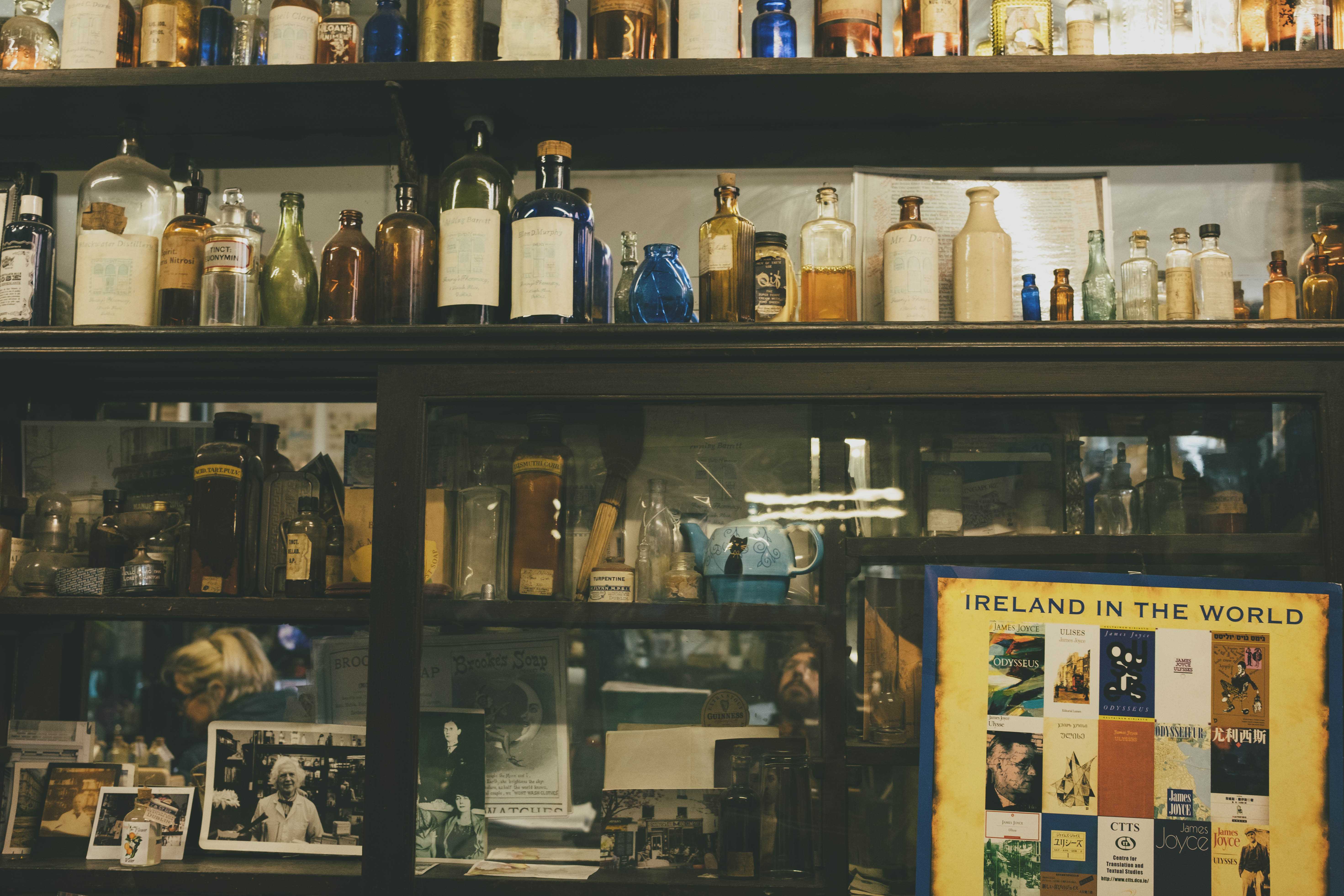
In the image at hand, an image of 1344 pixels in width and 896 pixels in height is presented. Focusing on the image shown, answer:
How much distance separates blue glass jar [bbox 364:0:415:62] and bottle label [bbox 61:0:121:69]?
16.5 inches

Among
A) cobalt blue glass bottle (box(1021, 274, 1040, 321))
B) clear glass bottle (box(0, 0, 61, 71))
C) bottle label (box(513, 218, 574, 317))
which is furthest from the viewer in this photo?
clear glass bottle (box(0, 0, 61, 71))

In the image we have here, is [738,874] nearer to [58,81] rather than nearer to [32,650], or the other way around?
[32,650]

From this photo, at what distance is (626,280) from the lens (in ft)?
5.39

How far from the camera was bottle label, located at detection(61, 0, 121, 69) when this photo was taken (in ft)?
5.31

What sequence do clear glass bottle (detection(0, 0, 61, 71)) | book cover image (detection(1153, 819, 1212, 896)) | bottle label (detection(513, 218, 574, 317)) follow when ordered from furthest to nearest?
clear glass bottle (detection(0, 0, 61, 71))
bottle label (detection(513, 218, 574, 317))
book cover image (detection(1153, 819, 1212, 896))

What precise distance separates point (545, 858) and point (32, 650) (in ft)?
3.41

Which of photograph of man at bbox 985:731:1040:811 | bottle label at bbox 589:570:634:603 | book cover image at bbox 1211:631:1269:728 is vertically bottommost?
photograph of man at bbox 985:731:1040:811

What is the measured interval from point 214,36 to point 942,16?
3.99 feet

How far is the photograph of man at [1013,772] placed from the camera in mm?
1395

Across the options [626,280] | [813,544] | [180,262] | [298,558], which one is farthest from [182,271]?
[813,544]

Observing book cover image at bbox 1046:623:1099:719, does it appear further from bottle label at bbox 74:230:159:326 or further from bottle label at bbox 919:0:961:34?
bottle label at bbox 74:230:159:326

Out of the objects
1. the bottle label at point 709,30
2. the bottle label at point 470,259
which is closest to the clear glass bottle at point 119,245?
the bottle label at point 470,259

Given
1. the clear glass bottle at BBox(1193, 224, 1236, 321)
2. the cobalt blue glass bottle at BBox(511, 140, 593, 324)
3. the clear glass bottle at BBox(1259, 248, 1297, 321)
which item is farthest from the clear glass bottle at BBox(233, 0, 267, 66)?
the clear glass bottle at BBox(1259, 248, 1297, 321)

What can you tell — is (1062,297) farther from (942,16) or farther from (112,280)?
(112,280)
